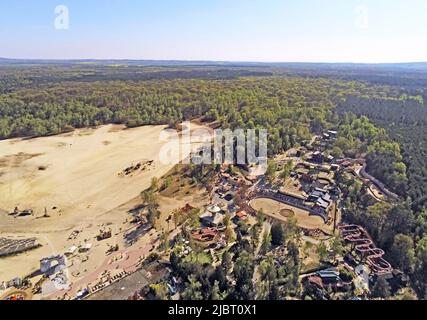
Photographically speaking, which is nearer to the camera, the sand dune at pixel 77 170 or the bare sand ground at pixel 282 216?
the bare sand ground at pixel 282 216

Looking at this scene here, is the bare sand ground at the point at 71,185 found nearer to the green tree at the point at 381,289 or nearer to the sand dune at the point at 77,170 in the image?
the sand dune at the point at 77,170

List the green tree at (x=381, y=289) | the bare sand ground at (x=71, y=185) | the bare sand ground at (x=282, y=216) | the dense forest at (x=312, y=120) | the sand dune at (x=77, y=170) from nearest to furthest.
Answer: the green tree at (x=381, y=289), the dense forest at (x=312, y=120), the bare sand ground at (x=71, y=185), the bare sand ground at (x=282, y=216), the sand dune at (x=77, y=170)

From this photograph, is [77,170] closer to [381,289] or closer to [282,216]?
[282,216]

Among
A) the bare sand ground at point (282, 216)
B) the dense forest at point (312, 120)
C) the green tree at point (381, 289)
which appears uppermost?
the dense forest at point (312, 120)

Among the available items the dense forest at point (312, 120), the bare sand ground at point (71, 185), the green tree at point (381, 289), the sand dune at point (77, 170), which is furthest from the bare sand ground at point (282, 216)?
the sand dune at point (77, 170)
